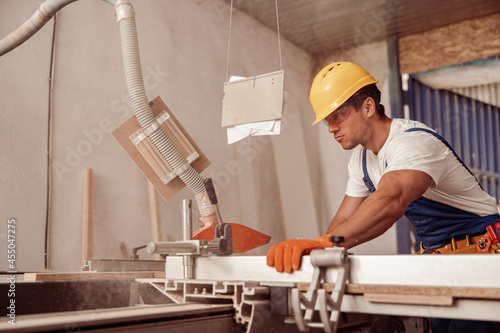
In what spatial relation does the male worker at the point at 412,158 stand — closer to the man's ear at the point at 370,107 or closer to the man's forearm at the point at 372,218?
the man's ear at the point at 370,107

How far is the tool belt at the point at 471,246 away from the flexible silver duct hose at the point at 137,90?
0.99 meters

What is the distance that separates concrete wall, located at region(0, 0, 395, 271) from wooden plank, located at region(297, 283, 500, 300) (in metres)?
2.02

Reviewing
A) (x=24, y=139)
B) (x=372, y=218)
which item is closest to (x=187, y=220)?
(x=372, y=218)

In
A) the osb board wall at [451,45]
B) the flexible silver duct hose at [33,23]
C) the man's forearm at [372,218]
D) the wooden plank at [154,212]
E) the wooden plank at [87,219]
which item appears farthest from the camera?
the osb board wall at [451,45]

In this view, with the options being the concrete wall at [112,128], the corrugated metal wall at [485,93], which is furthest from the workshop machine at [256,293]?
the corrugated metal wall at [485,93]

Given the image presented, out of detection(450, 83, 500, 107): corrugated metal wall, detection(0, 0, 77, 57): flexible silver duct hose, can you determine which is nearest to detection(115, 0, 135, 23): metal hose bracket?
detection(0, 0, 77, 57): flexible silver duct hose

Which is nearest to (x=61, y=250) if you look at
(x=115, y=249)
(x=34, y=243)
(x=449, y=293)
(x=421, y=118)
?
(x=34, y=243)

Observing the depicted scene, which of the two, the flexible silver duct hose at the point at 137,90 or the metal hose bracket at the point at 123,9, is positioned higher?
the metal hose bracket at the point at 123,9

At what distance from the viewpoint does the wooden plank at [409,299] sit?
84cm

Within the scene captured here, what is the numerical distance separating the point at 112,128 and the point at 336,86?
178 centimetres

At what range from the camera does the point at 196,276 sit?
4.03 feet

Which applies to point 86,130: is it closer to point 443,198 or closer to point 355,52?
point 443,198

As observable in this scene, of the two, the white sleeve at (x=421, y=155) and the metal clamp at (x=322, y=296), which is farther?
the white sleeve at (x=421, y=155)

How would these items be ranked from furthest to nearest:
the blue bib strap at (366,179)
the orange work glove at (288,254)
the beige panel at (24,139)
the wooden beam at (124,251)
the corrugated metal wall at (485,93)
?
1. the corrugated metal wall at (485,93)
2. the wooden beam at (124,251)
3. the beige panel at (24,139)
4. the blue bib strap at (366,179)
5. the orange work glove at (288,254)
